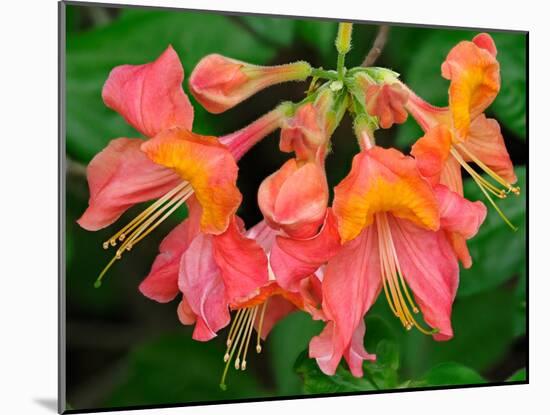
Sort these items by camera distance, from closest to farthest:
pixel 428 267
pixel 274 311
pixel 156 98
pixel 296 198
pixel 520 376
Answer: pixel 296 198, pixel 156 98, pixel 428 267, pixel 274 311, pixel 520 376

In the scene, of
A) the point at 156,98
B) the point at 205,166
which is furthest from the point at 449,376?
the point at 156,98

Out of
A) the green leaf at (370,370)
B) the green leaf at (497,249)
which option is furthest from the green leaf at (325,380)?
the green leaf at (497,249)

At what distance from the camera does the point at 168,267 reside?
2.26 metres

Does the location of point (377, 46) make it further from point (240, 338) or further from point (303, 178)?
point (240, 338)

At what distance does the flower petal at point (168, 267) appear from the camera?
2236mm

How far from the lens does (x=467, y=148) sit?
2371 millimetres

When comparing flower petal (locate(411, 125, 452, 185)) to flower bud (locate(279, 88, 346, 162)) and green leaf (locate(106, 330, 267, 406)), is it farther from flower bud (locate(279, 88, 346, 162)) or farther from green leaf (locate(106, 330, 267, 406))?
green leaf (locate(106, 330, 267, 406))

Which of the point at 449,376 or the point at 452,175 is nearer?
the point at 452,175

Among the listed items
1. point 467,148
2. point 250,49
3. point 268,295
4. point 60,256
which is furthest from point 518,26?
point 60,256

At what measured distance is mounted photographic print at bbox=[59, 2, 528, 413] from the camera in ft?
6.88

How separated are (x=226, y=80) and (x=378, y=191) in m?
0.38

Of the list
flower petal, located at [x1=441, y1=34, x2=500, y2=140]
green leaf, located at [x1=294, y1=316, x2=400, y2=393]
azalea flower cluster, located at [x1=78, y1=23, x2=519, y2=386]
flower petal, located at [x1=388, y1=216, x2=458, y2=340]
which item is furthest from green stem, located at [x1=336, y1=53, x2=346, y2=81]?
green leaf, located at [x1=294, y1=316, x2=400, y2=393]

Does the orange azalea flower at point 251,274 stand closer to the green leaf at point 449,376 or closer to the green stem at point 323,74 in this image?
the green stem at point 323,74

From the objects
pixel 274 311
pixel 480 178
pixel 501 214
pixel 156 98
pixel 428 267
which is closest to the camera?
pixel 156 98
